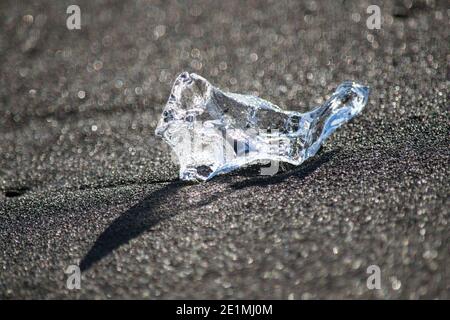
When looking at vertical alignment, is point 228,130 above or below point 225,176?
above

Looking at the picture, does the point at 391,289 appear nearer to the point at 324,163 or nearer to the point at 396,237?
the point at 396,237

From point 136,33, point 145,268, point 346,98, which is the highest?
point 136,33

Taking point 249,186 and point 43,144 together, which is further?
point 43,144

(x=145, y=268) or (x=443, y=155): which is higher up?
(x=443, y=155)

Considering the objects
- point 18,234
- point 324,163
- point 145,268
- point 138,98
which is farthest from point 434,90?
point 18,234
